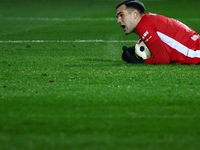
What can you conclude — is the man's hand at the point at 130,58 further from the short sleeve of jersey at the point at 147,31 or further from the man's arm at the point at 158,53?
the short sleeve of jersey at the point at 147,31

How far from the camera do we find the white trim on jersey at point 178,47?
4699 millimetres

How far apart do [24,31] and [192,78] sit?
6.05 metres

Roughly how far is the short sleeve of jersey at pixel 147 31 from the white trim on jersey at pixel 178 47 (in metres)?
0.09

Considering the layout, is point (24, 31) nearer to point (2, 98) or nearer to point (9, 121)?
point (2, 98)

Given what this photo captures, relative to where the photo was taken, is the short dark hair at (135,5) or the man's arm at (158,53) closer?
the man's arm at (158,53)

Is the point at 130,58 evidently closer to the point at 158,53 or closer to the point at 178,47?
the point at 158,53

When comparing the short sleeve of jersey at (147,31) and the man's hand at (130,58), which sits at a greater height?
the short sleeve of jersey at (147,31)

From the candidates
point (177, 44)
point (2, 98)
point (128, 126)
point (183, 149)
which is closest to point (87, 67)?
point (177, 44)

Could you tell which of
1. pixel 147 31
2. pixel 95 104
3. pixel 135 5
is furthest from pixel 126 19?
pixel 95 104

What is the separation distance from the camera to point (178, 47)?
472cm

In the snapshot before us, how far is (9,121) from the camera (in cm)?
264

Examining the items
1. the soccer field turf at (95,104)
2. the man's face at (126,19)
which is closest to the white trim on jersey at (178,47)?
the soccer field turf at (95,104)

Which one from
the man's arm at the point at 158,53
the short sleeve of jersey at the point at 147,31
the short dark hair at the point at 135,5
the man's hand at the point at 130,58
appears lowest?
the man's hand at the point at 130,58

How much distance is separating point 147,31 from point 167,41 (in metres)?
0.28
